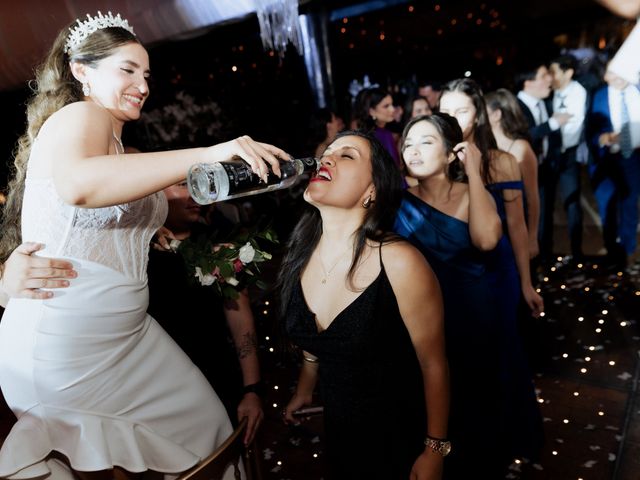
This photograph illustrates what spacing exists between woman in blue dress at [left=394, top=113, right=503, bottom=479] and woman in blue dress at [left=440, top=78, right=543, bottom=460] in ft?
0.29

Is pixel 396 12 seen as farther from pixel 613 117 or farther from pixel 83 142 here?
pixel 83 142

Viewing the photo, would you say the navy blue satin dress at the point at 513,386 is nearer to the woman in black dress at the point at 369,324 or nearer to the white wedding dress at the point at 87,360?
the woman in black dress at the point at 369,324

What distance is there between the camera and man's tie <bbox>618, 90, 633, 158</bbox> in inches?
165

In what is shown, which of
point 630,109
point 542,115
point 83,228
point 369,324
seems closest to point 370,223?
point 369,324

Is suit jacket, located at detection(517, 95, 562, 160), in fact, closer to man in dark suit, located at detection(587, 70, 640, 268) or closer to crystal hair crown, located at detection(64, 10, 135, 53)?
man in dark suit, located at detection(587, 70, 640, 268)

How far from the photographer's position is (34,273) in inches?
43.3

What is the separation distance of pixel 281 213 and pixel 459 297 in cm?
399

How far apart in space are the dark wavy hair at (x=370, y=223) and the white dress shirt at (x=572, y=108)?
13.2 ft

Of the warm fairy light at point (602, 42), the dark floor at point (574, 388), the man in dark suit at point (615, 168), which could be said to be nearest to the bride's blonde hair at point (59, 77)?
the dark floor at point (574, 388)

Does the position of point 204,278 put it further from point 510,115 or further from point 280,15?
point 510,115

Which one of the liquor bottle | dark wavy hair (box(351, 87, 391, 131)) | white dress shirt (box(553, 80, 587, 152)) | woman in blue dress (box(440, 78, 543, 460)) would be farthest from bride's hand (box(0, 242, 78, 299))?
white dress shirt (box(553, 80, 587, 152))

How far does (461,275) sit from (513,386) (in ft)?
1.98

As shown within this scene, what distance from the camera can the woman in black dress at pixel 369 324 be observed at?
143 centimetres

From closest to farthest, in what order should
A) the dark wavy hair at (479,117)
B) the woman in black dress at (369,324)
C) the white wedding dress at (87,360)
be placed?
the white wedding dress at (87,360) < the woman in black dress at (369,324) < the dark wavy hair at (479,117)
